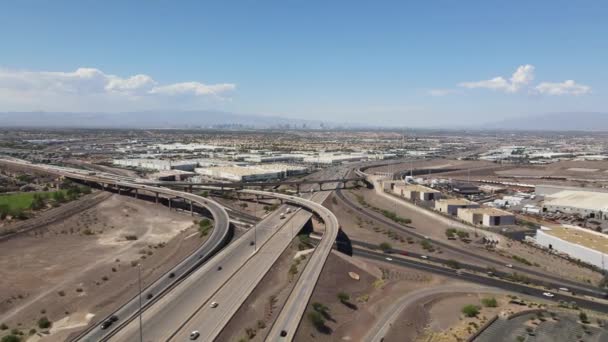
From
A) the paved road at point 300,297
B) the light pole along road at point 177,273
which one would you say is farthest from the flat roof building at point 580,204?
the light pole along road at point 177,273

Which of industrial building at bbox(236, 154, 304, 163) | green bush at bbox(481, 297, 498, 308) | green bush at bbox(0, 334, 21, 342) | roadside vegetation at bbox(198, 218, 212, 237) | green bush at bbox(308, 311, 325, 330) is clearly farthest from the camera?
industrial building at bbox(236, 154, 304, 163)

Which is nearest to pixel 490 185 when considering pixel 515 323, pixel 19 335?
pixel 515 323

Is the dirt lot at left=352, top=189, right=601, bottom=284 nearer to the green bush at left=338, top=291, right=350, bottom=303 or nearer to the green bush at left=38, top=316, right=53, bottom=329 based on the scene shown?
the green bush at left=338, top=291, right=350, bottom=303

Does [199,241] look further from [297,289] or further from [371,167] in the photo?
[371,167]

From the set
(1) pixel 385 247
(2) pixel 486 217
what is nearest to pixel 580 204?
(2) pixel 486 217

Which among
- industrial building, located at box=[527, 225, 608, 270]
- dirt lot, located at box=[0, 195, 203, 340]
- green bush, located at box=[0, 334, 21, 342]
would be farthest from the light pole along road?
industrial building, located at box=[527, 225, 608, 270]

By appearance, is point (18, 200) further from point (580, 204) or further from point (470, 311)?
point (580, 204)
